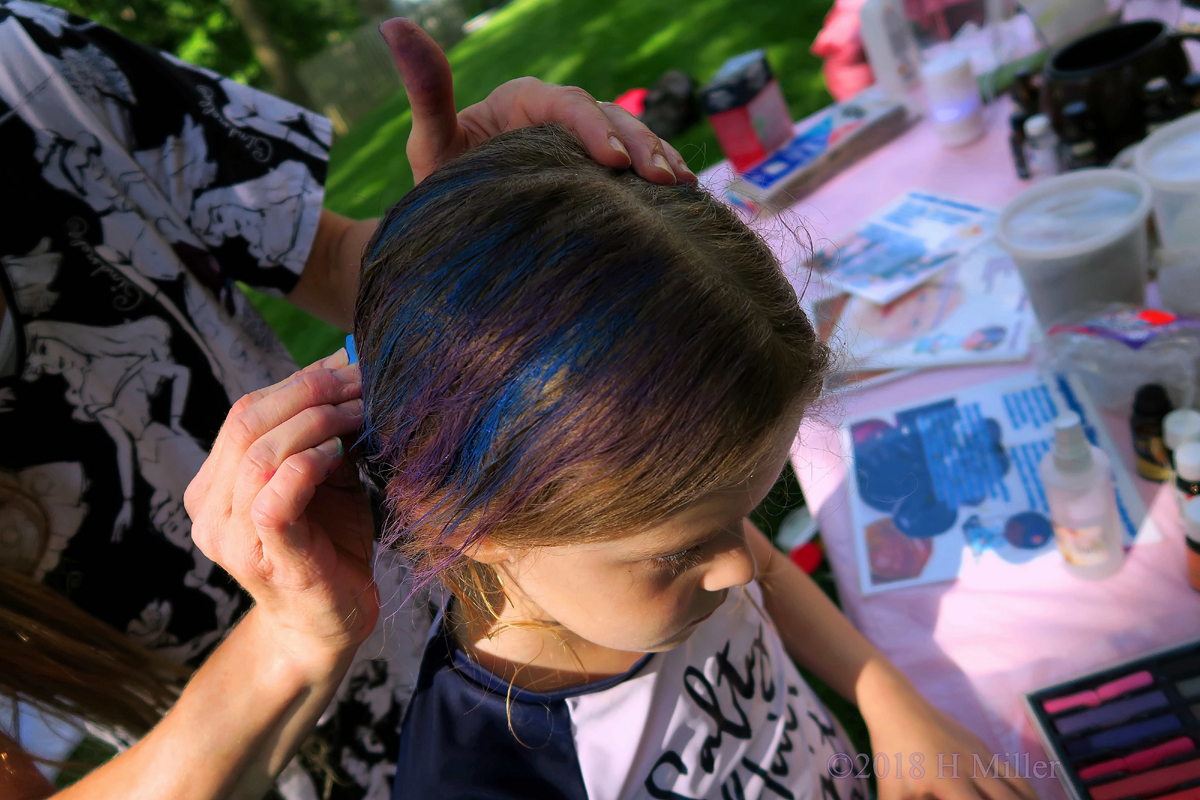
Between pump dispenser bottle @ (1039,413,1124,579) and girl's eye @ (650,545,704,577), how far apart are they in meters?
0.54

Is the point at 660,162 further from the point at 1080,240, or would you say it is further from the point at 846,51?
the point at 846,51

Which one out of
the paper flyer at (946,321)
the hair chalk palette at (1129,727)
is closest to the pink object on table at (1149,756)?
the hair chalk palette at (1129,727)

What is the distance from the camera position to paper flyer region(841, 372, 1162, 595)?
1050mm

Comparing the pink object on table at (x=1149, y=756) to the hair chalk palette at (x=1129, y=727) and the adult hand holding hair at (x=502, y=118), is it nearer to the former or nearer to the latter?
the hair chalk palette at (x=1129, y=727)

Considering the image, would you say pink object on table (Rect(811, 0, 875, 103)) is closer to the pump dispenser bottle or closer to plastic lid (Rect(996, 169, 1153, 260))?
plastic lid (Rect(996, 169, 1153, 260))

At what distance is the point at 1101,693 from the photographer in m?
0.81

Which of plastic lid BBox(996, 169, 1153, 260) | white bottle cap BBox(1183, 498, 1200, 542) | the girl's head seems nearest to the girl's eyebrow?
the girl's head

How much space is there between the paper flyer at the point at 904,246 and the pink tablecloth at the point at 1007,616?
330mm

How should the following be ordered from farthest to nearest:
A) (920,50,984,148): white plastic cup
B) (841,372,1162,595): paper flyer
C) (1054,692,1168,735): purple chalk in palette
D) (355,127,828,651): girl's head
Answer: (920,50,984,148): white plastic cup < (841,372,1162,595): paper flyer < (1054,692,1168,735): purple chalk in palette < (355,127,828,651): girl's head

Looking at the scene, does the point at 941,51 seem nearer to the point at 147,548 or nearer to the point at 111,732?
the point at 147,548

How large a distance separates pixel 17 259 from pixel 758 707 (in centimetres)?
107

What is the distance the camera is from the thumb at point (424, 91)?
0.70m

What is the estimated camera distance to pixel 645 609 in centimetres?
72

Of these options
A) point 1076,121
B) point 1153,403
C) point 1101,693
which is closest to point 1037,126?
A: point 1076,121
